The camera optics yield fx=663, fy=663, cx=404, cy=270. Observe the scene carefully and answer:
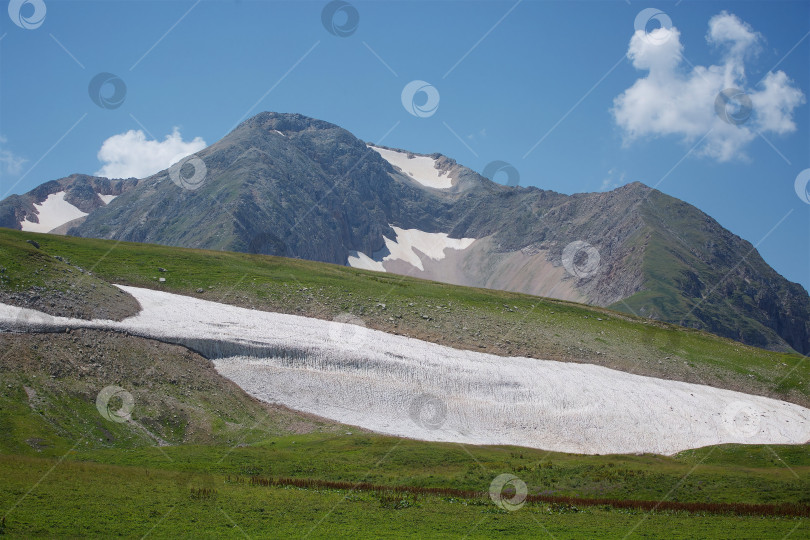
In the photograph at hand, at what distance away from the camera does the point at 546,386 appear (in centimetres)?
7269

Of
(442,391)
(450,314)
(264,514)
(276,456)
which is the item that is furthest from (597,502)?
(450,314)

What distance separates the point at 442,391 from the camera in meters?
Answer: 69.2

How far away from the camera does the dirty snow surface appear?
6375cm

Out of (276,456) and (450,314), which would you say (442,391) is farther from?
(276,456)

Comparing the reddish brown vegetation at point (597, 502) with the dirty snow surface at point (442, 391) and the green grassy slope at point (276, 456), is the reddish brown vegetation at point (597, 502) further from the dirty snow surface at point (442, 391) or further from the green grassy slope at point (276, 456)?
the dirty snow surface at point (442, 391)

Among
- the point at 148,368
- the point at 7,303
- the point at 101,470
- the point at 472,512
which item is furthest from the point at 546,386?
the point at 7,303

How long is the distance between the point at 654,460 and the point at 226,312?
47859mm

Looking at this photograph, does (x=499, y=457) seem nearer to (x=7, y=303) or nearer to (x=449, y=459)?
(x=449, y=459)

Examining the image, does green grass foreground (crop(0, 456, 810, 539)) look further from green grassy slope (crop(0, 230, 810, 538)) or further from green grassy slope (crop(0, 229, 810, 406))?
green grassy slope (crop(0, 229, 810, 406))

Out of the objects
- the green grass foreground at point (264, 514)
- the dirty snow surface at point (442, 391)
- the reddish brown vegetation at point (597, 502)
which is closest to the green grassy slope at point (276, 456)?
the green grass foreground at point (264, 514)

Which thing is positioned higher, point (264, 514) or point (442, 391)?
point (442, 391)

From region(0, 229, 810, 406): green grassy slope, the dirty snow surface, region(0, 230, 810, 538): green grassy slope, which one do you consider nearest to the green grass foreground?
region(0, 230, 810, 538): green grassy slope

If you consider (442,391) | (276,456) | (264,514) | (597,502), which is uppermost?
(442,391)

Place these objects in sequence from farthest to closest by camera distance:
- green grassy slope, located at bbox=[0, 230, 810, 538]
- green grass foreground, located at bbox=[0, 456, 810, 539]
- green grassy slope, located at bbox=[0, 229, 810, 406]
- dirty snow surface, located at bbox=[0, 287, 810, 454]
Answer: green grassy slope, located at bbox=[0, 229, 810, 406] → dirty snow surface, located at bbox=[0, 287, 810, 454] → green grassy slope, located at bbox=[0, 230, 810, 538] → green grass foreground, located at bbox=[0, 456, 810, 539]
